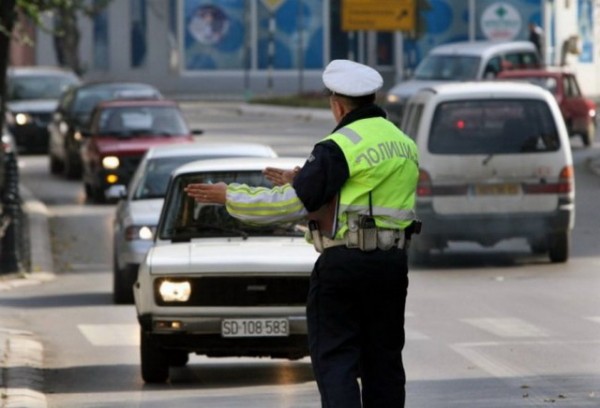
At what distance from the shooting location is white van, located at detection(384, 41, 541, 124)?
36562 millimetres

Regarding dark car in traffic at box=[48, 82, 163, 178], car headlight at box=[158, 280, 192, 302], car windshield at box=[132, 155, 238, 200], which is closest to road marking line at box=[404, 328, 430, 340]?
car headlight at box=[158, 280, 192, 302]

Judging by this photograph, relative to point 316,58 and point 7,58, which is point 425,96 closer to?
point 7,58

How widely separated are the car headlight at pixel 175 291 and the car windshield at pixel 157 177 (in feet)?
20.9

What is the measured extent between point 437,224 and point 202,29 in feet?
133

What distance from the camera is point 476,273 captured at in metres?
19.9

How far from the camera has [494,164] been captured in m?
20.0

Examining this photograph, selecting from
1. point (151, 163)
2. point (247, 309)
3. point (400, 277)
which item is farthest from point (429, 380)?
point (151, 163)

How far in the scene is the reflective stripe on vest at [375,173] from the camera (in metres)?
7.21

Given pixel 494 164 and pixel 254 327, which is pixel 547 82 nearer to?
pixel 494 164

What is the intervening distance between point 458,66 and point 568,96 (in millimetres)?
2719

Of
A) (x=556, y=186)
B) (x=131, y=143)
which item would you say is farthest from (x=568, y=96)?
(x=556, y=186)

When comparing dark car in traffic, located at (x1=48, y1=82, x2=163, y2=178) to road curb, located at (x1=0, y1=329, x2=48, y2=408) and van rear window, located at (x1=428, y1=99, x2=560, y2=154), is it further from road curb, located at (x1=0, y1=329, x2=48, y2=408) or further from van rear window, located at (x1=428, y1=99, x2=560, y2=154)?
road curb, located at (x1=0, y1=329, x2=48, y2=408)

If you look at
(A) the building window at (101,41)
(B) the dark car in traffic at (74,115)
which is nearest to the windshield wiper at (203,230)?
(B) the dark car in traffic at (74,115)

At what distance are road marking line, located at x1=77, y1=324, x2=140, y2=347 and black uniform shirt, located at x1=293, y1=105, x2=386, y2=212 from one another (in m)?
7.52
